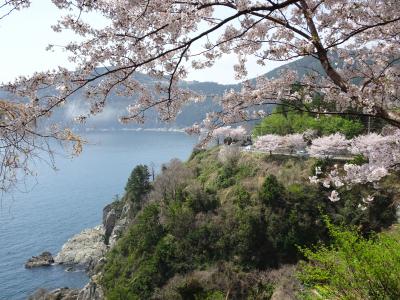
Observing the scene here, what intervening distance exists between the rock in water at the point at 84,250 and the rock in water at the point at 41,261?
88 centimetres

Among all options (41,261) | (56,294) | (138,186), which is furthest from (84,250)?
(56,294)

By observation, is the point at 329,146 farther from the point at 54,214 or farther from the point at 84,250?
the point at 54,214

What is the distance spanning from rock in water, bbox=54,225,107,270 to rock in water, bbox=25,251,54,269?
2.90 ft

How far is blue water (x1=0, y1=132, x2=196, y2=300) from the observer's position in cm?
4462

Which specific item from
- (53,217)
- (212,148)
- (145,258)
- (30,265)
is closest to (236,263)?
(145,258)

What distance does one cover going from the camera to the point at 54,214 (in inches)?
2717

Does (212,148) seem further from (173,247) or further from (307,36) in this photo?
(307,36)

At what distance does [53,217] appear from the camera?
2657 inches

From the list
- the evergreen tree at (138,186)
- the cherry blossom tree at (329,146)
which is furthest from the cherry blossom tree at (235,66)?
the evergreen tree at (138,186)

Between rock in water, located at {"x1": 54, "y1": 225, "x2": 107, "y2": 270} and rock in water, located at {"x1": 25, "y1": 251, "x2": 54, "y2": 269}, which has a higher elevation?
rock in water, located at {"x1": 25, "y1": 251, "x2": 54, "y2": 269}

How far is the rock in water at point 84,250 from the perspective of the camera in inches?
1980

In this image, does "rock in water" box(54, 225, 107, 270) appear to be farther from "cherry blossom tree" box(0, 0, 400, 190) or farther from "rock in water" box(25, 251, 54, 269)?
"cherry blossom tree" box(0, 0, 400, 190)

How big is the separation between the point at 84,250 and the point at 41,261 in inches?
225

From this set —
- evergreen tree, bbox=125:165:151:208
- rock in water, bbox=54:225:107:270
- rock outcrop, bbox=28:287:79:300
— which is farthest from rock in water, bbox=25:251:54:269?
evergreen tree, bbox=125:165:151:208
